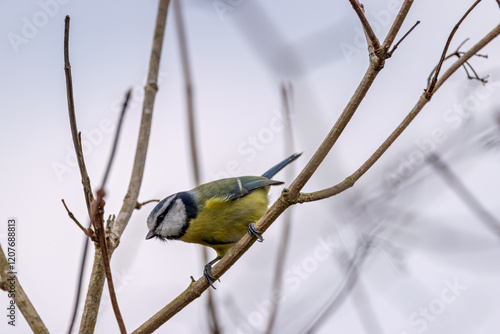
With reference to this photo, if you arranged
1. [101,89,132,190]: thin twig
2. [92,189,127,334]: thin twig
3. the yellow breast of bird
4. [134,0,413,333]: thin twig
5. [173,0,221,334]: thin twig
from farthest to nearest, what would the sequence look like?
the yellow breast of bird
[173,0,221,334]: thin twig
[134,0,413,333]: thin twig
[101,89,132,190]: thin twig
[92,189,127,334]: thin twig

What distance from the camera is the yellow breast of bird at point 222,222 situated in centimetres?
279

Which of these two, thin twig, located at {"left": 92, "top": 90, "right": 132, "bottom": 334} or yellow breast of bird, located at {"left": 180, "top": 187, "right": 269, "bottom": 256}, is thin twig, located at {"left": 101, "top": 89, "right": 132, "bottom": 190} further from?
yellow breast of bird, located at {"left": 180, "top": 187, "right": 269, "bottom": 256}

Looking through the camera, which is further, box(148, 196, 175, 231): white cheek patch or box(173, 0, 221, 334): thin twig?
box(148, 196, 175, 231): white cheek patch

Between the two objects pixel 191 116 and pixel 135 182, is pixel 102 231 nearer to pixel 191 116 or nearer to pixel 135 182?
pixel 191 116

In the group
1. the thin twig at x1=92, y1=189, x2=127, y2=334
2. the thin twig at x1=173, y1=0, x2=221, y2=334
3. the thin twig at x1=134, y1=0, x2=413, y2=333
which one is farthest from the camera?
the thin twig at x1=173, y1=0, x2=221, y2=334

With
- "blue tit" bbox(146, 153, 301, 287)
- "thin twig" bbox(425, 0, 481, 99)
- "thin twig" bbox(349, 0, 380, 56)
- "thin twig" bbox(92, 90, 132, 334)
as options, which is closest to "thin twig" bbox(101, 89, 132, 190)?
"thin twig" bbox(92, 90, 132, 334)

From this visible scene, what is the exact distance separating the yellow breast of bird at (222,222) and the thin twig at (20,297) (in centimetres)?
137

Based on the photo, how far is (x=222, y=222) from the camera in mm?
2811

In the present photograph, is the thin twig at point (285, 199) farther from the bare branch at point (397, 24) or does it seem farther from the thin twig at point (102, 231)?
the thin twig at point (102, 231)

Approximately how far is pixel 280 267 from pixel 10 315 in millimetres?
879

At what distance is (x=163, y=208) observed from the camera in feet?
9.45

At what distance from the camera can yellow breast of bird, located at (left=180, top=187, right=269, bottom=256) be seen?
2.79 metres

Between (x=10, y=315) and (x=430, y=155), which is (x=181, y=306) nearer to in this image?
(x=10, y=315)

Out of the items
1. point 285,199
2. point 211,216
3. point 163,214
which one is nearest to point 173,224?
point 163,214
